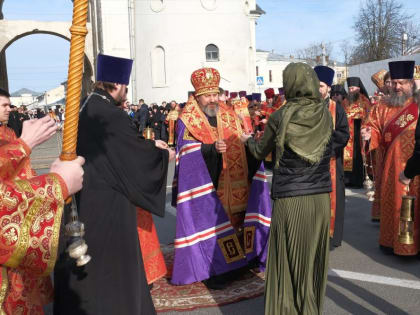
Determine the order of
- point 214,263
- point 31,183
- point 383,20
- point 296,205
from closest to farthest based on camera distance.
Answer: point 31,183
point 296,205
point 214,263
point 383,20

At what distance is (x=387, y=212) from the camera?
537cm

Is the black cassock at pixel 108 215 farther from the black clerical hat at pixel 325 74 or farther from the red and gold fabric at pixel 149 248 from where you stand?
the black clerical hat at pixel 325 74

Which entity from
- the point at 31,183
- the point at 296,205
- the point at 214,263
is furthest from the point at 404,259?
the point at 31,183

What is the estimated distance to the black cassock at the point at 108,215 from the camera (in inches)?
113

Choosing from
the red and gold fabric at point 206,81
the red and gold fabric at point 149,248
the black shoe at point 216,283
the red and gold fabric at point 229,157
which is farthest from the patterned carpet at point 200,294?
the red and gold fabric at point 206,81

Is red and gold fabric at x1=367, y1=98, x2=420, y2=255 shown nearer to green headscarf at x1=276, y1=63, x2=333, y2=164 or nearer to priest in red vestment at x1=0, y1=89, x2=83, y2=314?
green headscarf at x1=276, y1=63, x2=333, y2=164

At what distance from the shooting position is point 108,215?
294 cm

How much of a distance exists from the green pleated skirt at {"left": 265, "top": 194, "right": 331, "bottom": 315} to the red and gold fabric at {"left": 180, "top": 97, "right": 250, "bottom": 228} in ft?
5.34

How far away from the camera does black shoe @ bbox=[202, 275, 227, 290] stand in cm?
460

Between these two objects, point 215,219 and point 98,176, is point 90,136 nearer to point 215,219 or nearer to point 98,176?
point 98,176

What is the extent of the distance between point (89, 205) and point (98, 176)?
186mm

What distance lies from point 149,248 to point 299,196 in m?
1.49

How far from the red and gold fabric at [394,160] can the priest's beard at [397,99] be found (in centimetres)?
4

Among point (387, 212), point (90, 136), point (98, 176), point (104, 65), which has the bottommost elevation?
point (387, 212)
